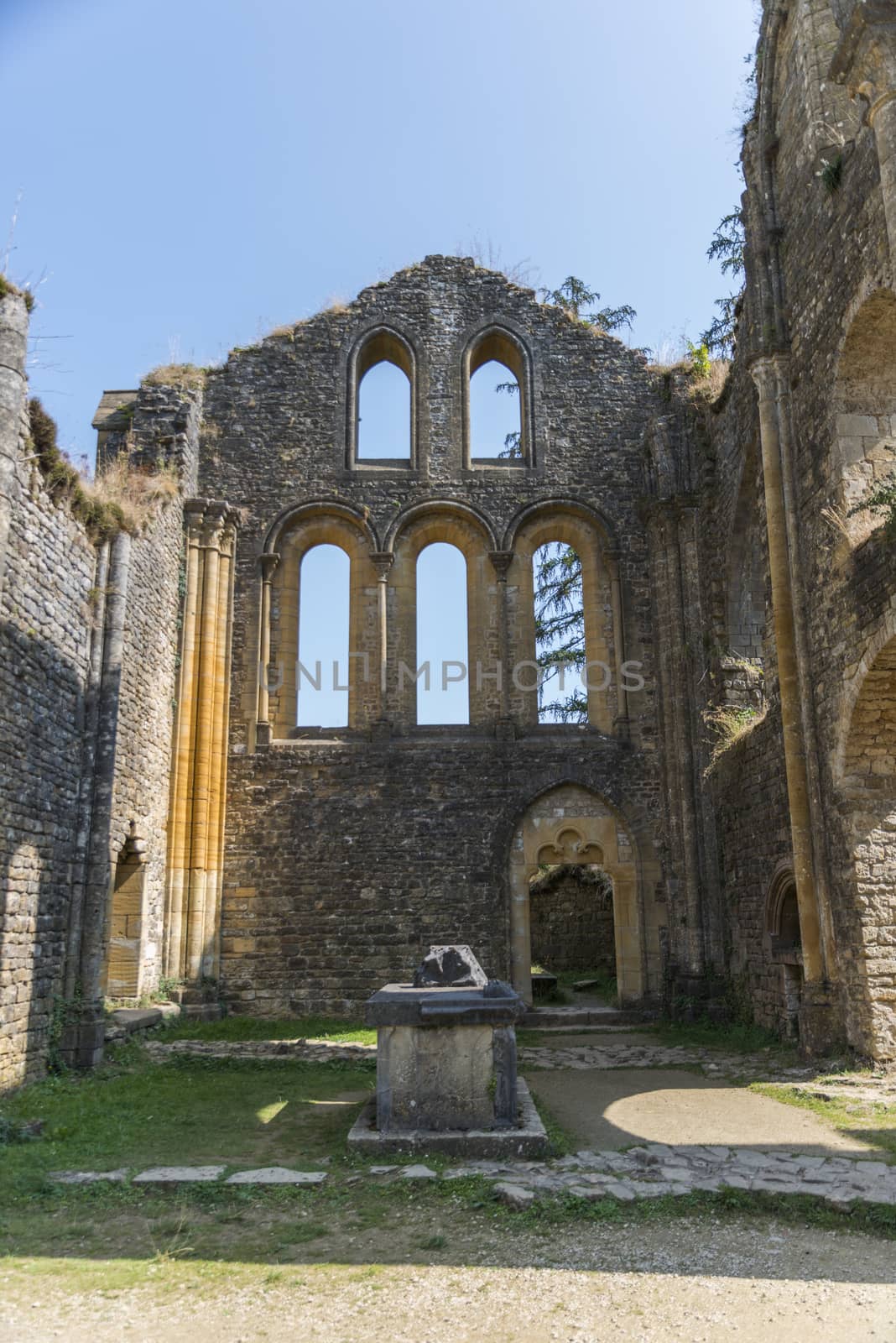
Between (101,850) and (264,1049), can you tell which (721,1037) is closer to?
(264,1049)

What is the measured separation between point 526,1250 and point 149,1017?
300 inches

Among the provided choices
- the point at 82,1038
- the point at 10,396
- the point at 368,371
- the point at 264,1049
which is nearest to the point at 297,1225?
the point at 82,1038

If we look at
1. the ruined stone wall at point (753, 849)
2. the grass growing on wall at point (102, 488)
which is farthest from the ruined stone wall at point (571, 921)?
the grass growing on wall at point (102, 488)

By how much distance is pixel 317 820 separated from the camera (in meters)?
13.4

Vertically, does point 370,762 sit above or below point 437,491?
below

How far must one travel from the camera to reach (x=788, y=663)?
9.86m

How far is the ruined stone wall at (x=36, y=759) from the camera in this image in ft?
26.8

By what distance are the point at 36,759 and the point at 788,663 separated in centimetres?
693

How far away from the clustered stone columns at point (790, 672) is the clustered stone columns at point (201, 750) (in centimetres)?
706

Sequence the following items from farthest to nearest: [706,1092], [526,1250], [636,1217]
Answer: [706,1092], [636,1217], [526,1250]

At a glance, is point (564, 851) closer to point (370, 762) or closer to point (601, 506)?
point (370, 762)

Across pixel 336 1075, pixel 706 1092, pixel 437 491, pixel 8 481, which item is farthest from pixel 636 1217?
pixel 437 491

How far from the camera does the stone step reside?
12711 millimetres

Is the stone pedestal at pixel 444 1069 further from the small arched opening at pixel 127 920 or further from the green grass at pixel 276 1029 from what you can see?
the small arched opening at pixel 127 920
